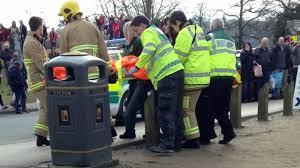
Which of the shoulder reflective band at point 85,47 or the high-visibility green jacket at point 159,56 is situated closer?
the high-visibility green jacket at point 159,56

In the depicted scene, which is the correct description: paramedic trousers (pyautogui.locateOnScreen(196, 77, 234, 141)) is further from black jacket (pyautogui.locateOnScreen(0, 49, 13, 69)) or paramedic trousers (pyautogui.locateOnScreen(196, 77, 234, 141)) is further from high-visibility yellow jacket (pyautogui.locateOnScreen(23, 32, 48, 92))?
black jacket (pyautogui.locateOnScreen(0, 49, 13, 69))

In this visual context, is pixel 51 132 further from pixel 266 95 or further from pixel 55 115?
pixel 266 95

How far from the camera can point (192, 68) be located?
A: 855 centimetres

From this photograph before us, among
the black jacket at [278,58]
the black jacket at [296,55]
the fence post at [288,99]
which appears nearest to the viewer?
Answer: the fence post at [288,99]

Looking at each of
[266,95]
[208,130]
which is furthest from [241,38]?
[208,130]

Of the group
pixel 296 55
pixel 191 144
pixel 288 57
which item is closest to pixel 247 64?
pixel 296 55

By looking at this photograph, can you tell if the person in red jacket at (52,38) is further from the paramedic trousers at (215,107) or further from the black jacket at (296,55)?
the paramedic trousers at (215,107)

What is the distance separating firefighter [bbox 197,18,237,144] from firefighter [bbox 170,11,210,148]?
0.93 feet

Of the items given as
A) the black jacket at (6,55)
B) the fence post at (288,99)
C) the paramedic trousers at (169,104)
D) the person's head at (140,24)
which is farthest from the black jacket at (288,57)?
the paramedic trousers at (169,104)

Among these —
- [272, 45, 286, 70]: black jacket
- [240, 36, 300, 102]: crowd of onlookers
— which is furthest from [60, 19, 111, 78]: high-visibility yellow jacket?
[272, 45, 286, 70]: black jacket

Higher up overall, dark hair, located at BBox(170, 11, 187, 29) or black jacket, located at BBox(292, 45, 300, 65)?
dark hair, located at BBox(170, 11, 187, 29)

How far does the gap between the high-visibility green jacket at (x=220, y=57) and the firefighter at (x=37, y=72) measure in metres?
2.56

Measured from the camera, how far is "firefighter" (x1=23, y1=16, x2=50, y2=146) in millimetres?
8812

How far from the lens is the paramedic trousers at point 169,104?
26.9 feet
